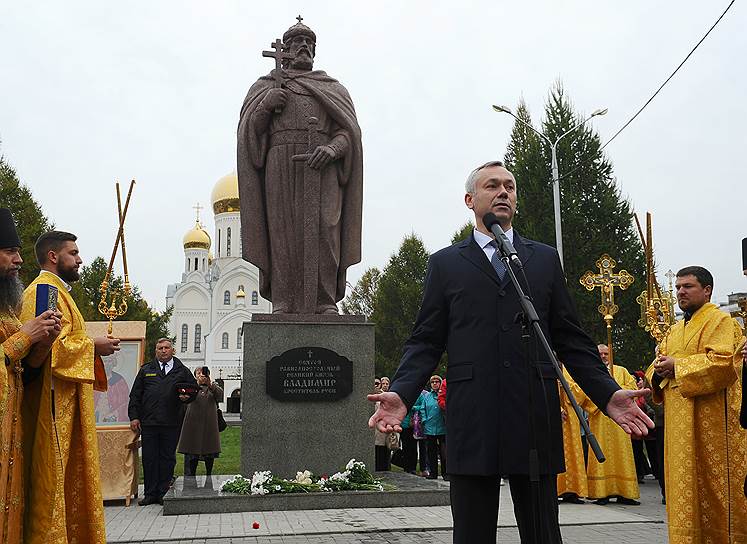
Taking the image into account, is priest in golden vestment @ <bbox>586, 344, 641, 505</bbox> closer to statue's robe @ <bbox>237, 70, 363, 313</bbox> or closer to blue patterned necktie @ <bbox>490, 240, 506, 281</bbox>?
statue's robe @ <bbox>237, 70, 363, 313</bbox>

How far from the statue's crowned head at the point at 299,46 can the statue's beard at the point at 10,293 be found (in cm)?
574

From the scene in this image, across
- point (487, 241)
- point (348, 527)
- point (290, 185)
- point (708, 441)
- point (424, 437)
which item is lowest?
point (348, 527)

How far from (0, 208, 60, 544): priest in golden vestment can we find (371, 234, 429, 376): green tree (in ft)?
123

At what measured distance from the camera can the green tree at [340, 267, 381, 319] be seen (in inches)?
2009

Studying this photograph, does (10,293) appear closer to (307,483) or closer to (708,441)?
(307,483)

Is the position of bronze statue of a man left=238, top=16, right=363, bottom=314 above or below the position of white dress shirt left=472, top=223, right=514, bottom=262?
above

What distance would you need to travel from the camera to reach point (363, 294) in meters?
52.2

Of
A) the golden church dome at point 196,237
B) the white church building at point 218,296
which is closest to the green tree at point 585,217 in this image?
the white church building at point 218,296

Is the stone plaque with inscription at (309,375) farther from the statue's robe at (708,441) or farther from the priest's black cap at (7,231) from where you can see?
the priest's black cap at (7,231)

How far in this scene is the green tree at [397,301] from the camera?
43062 mm

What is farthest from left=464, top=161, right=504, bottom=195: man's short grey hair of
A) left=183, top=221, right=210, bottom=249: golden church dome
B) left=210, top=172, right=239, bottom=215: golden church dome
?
left=183, top=221, right=210, bottom=249: golden church dome

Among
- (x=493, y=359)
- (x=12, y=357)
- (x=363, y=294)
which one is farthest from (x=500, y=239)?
(x=363, y=294)

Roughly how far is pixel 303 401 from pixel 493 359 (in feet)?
18.7

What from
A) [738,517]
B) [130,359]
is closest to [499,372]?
[738,517]
